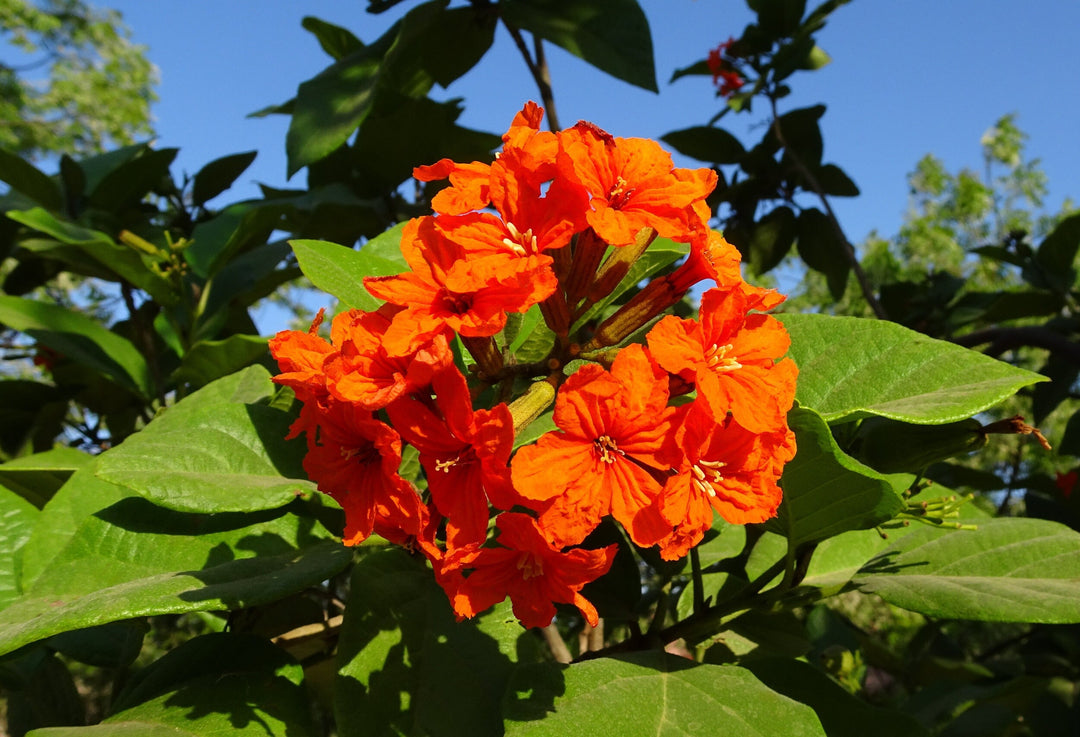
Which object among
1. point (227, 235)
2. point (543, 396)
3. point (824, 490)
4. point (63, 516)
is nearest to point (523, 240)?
point (543, 396)

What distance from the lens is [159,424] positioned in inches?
66.2

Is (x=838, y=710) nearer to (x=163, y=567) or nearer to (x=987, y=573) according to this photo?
(x=987, y=573)

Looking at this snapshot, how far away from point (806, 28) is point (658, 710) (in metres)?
3.39

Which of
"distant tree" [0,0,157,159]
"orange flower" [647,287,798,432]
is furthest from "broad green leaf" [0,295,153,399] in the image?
"distant tree" [0,0,157,159]

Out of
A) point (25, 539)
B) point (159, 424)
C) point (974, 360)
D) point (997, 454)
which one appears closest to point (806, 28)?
point (974, 360)

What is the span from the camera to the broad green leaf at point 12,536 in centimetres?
142

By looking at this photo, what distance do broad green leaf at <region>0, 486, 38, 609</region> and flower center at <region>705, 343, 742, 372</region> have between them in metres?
1.30

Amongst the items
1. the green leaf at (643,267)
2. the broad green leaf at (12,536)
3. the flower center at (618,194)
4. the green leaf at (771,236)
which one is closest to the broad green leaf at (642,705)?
the green leaf at (643,267)

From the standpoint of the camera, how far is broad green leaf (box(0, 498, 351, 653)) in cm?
100

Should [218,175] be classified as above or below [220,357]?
above

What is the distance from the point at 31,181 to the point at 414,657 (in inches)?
100

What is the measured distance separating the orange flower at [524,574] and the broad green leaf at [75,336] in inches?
73.0

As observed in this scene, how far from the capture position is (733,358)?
1100 millimetres

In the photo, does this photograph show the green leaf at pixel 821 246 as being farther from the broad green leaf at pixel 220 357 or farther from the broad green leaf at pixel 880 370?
the broad green leaf at pixel 220 357
